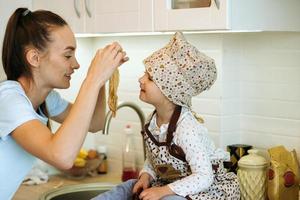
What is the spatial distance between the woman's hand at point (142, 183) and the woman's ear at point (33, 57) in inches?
18.3

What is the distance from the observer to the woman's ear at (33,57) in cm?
166

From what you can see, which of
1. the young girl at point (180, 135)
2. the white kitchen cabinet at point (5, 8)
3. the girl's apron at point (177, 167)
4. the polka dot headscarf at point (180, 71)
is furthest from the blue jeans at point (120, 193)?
the white kitchen cabinet at point (5, 8)

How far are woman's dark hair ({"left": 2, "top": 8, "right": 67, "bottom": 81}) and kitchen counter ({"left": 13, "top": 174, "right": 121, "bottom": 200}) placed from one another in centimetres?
68

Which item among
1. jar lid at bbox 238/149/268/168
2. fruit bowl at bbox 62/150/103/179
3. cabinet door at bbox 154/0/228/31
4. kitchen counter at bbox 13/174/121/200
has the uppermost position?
cabinet door at bbox 154/0/228/31

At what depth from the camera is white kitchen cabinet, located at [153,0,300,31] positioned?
64.8 inches

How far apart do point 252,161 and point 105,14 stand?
2.39ft

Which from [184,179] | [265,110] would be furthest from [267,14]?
[184,179]

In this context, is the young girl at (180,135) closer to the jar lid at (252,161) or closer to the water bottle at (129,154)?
the jar lid at (252,161)

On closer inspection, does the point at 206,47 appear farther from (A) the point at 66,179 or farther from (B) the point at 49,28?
(A) the point at 66,179

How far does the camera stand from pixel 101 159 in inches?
102

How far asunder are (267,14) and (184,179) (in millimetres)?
592

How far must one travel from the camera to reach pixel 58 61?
5.48 ft

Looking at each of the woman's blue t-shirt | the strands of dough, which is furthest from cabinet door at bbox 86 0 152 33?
the woman's blue t-shirt

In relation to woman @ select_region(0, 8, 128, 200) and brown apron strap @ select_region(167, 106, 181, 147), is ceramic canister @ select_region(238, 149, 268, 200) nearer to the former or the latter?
brown apron strap @ select_region(167, 106, 181, 147)
